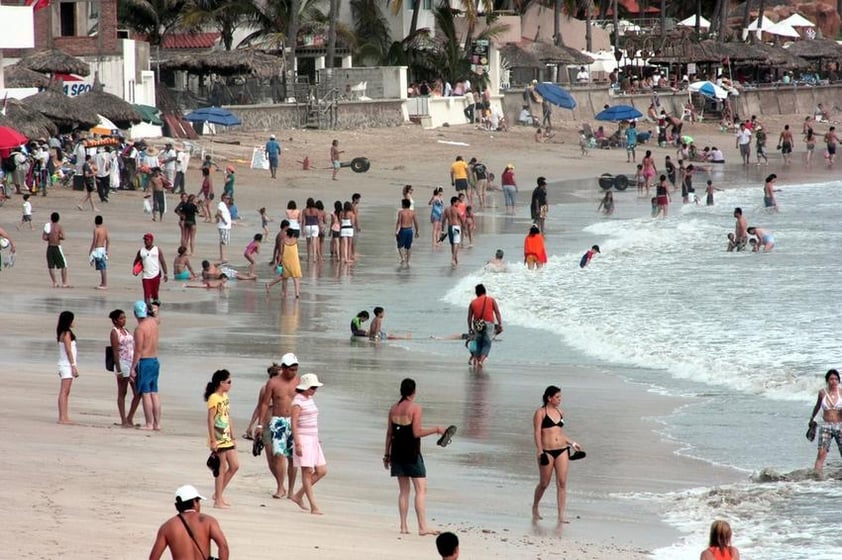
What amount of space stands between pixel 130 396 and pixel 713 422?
5.55 meters

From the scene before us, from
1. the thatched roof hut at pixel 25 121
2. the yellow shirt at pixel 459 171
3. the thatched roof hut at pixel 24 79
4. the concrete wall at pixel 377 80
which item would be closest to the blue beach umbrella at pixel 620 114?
the concrete wall at pixel 377 80

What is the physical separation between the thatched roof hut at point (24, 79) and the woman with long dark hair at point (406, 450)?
27689 mm

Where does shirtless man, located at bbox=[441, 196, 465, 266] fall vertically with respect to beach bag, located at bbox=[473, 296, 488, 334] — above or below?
above

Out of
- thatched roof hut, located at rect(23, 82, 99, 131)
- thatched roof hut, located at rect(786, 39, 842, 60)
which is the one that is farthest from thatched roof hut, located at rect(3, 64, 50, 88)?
thatched roof hut, located at rect(786, 39, 842, 60)

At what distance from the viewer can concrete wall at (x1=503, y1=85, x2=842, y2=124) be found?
5428cm

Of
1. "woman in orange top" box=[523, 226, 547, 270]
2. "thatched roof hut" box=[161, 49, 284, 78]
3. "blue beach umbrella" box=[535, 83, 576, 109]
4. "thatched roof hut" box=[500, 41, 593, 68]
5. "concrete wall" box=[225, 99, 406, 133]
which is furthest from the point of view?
"thatched roof hut" box=[500, 41, 593, 68]

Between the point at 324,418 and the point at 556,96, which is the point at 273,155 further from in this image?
the point at 324,418

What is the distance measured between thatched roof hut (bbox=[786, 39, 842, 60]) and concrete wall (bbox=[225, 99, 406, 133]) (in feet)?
97.8

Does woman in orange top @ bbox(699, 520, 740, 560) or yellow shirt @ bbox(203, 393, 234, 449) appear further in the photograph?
yellow shirt @ bbox(203, 393, 234, 449)

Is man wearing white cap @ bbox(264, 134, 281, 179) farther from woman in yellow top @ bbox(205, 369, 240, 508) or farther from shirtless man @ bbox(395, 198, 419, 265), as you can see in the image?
woman in yellow top @ bbox(205, 369, 240, 508)

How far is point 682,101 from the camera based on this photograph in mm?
61406

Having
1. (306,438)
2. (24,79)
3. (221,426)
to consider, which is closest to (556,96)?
(24,79)

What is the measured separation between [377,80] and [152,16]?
9.33m

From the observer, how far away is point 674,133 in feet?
173
